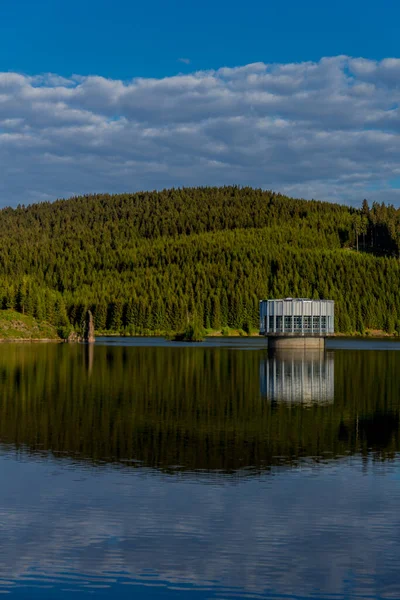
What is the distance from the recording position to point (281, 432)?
4497 centimetres

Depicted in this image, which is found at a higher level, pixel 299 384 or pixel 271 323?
pixel 271 323

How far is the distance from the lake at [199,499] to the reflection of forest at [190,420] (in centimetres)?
16

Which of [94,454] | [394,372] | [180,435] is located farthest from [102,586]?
[394,372]

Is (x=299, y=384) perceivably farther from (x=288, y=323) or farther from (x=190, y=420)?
(x=288, y=323)

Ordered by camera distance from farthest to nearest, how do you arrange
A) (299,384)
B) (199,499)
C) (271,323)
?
(271,323)
(299,384)
(199,499)

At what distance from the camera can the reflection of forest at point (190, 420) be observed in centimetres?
3872

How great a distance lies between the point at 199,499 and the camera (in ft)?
94.4

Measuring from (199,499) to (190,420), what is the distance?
68.8 ft

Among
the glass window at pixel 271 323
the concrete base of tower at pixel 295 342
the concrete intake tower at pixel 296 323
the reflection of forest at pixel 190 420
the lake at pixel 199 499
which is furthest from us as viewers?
the glass window at pixel 271 323

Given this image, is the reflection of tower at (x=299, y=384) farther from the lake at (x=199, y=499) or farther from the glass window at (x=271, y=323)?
the glass window at (x=271, y=323)

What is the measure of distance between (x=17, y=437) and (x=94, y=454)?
7151 millimetres

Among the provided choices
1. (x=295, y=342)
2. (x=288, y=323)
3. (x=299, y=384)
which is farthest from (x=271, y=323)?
(x=299, y=384)

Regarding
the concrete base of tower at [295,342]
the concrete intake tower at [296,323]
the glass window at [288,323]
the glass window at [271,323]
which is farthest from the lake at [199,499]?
the glass window at [271,323]

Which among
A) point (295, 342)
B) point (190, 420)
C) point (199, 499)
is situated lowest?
point (199, 499)
